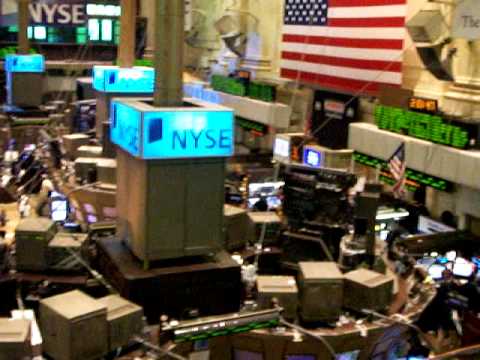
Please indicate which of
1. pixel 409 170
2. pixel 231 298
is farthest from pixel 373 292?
pixel 409 170

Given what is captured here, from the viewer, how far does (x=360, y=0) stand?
18.3 m

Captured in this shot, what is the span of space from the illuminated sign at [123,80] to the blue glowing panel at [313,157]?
416 cm

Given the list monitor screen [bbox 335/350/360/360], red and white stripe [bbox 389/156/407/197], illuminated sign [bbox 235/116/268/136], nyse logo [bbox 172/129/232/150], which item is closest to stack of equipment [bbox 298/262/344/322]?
monitor screen [bbox 335/350/360/360]

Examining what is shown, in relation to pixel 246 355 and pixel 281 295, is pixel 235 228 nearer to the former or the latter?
pixel 281 295

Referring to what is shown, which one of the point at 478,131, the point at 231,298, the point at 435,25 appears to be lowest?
the point at 231,298

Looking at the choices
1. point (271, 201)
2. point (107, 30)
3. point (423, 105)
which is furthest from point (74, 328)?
point (107, 30)

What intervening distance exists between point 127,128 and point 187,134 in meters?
0.75

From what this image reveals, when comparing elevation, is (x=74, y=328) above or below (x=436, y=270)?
above

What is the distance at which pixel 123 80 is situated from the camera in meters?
16.7

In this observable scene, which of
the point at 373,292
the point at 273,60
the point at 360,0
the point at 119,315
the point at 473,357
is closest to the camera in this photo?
the point at 473,357

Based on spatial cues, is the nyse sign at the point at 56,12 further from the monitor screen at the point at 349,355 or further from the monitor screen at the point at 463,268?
the monitor screen at the point at 349,355

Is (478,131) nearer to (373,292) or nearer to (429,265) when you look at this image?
(429,265)

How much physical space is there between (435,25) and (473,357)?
11157 millimetres

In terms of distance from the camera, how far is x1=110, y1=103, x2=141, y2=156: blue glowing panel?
307 inches
